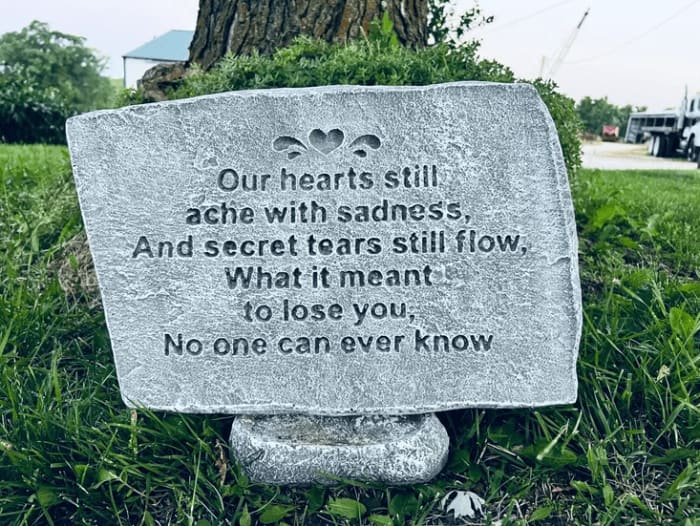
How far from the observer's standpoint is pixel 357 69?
2.64m

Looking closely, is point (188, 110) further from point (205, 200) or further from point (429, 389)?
point (429, 389)

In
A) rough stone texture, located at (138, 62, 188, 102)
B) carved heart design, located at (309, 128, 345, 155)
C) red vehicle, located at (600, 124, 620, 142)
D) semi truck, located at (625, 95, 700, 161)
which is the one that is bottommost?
red vehicle, located at (600, 124, 620, 142)

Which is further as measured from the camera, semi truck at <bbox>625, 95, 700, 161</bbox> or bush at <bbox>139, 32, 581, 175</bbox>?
semi truck at <bbox>625, 95, 700, 161</bbox>

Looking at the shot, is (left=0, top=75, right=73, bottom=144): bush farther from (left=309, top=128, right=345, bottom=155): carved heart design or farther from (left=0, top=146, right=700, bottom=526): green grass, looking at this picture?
(left=309, top=128, right=345, bottom=155): carved heart design

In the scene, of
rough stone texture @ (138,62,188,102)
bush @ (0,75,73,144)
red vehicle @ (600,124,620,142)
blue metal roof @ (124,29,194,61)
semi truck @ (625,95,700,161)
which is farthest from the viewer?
blue metal roof @ (124,29,194,61)

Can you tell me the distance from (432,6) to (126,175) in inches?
91.3

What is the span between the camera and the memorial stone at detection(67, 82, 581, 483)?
1.96 metres

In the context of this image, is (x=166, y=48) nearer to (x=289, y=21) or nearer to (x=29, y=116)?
(x=29, y=116)

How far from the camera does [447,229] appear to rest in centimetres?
199

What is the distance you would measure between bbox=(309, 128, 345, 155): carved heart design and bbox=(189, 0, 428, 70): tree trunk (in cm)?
141

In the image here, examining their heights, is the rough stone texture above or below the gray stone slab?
above

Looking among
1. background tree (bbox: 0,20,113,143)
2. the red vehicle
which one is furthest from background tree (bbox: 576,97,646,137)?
background tree (bbox: 0,20,113,143)

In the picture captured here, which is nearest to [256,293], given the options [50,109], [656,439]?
[656,439]

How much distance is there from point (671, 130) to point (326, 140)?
12.6m
